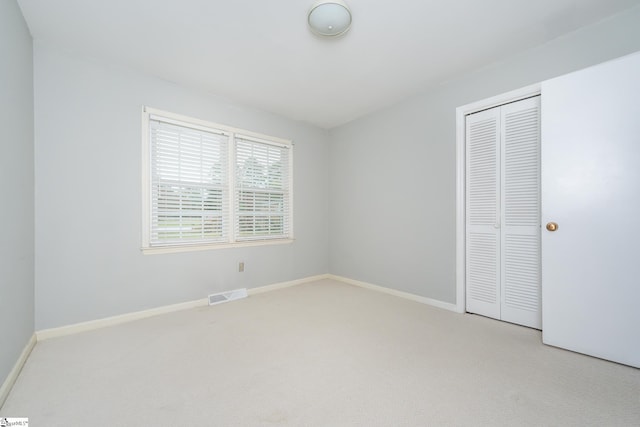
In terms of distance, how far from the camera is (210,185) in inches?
129

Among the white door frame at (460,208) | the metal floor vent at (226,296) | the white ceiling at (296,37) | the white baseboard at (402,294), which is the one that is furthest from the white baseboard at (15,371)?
the white door frame at (460,208)

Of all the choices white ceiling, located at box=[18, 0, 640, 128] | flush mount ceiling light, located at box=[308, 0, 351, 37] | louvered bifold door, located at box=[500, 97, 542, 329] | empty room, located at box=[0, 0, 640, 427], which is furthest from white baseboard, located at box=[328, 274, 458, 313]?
flush mount ceiling light, located at box=[308, 0, 351, 37]

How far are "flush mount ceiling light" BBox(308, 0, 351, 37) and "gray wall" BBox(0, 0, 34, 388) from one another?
195 cm

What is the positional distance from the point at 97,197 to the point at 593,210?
4264mm

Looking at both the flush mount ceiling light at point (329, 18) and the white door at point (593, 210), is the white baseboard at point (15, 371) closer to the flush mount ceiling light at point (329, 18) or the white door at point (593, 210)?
the flush mount ceiling light at point (329, 18)

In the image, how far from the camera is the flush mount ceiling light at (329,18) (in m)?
1.84

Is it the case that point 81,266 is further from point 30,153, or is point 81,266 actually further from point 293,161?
point 293,161

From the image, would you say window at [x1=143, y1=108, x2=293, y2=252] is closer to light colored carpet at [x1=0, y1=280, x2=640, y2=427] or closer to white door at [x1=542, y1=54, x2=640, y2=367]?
light colored carpet at [x1=0, y1=280, x2=640, y2=427]

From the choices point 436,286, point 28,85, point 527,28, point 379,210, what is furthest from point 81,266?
point 527,28

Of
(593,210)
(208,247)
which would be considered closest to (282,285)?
(208,247)

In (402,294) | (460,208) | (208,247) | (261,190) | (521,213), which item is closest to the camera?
(521,213)

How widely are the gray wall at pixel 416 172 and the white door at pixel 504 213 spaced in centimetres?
20

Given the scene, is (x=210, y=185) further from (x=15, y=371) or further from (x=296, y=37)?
(x=15, y=371)

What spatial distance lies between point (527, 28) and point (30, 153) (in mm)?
4243
